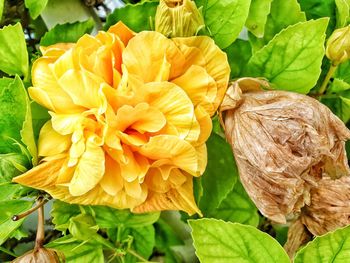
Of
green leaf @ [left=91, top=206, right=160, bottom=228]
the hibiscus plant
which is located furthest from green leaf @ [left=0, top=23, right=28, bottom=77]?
green leaf @ [left=91, top=206, right=160, bottom=228]

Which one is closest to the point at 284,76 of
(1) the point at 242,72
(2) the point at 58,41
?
(1) the point at 242,72

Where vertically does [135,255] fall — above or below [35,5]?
below

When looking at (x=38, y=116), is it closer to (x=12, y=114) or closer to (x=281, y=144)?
(x=12, y=114)

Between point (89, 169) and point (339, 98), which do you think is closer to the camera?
point (89, 169)

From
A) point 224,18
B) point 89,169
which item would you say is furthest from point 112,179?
point 224,18

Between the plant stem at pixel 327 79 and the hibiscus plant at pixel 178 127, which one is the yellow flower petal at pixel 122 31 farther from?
the plant stem at pixel 327 79

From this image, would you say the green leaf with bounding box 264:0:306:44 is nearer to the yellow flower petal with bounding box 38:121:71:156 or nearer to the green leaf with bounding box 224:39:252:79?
the green leaf with bounding box 224:39:252:79
